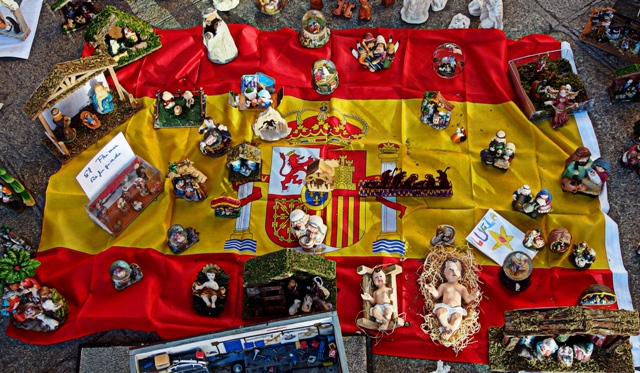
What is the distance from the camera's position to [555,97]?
6.04 metres

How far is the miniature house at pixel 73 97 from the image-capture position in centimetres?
565

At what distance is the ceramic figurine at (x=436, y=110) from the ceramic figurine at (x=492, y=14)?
1309 mm

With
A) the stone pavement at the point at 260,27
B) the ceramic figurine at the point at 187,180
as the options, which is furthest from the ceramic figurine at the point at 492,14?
the ceramic figurine at the point at 187,180

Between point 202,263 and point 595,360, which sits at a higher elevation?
point 202,263

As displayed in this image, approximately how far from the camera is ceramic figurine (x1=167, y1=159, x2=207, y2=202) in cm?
561

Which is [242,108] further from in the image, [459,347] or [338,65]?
[459,347]

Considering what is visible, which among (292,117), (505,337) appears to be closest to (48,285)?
(292,117)

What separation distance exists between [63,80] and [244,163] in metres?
1.83

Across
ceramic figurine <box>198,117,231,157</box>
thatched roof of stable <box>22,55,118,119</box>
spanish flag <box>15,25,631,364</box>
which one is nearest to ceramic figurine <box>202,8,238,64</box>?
spanish flag <box>15,25,631,364</box>

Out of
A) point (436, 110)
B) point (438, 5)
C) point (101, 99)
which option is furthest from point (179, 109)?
point (438, 5)

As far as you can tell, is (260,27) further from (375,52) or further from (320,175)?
(320,175)

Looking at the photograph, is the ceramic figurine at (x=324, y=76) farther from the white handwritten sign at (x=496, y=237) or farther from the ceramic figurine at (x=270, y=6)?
the white handwritten sign at (x=496, y=237)

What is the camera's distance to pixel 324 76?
20.5ft

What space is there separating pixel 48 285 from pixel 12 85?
8.08ft
